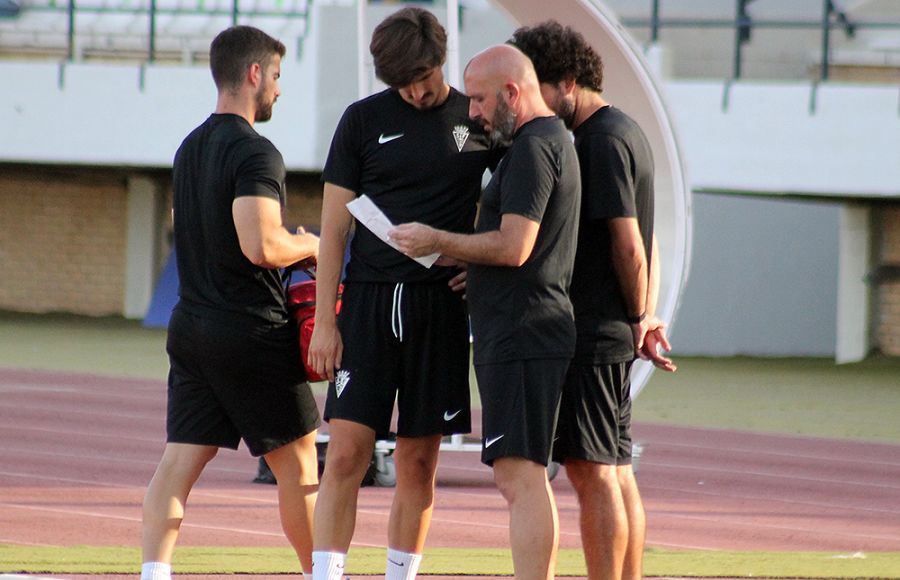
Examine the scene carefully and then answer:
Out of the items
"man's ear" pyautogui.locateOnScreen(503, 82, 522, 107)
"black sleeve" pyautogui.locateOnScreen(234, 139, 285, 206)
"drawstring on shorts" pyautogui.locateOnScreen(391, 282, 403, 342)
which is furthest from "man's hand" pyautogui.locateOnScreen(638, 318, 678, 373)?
"black sleeve" pyautogui.locateOnScreen(234, 139, 285, 206)

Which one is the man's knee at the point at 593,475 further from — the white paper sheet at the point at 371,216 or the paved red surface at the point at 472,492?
the paved red surface at the point at 472,492

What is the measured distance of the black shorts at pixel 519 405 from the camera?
4.66 metres

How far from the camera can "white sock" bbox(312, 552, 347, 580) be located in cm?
502

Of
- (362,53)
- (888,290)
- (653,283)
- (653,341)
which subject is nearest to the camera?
(653,341)

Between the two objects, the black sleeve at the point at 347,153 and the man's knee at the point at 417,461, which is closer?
the black sleeve at the point at 347,153

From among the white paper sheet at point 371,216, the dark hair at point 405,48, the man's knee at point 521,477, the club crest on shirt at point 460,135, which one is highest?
the dark hair at point 405,48

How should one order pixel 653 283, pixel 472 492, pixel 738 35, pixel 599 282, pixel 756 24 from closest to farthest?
1. pixel 599 282
2. pixel 653 283
3. pixel 472 492
4. pixel 756 24
5. pixel 738 35

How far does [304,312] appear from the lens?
5.22 meters

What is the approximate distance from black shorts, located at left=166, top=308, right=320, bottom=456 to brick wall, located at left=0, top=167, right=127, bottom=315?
62.7ft

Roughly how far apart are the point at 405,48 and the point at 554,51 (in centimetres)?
48

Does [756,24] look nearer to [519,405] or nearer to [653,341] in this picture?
[653,341]

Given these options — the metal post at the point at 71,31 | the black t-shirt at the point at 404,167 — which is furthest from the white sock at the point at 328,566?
the metal post at the point at 71,31

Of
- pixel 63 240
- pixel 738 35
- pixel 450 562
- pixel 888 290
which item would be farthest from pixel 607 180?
pixel 63 240

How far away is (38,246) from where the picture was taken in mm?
24125
